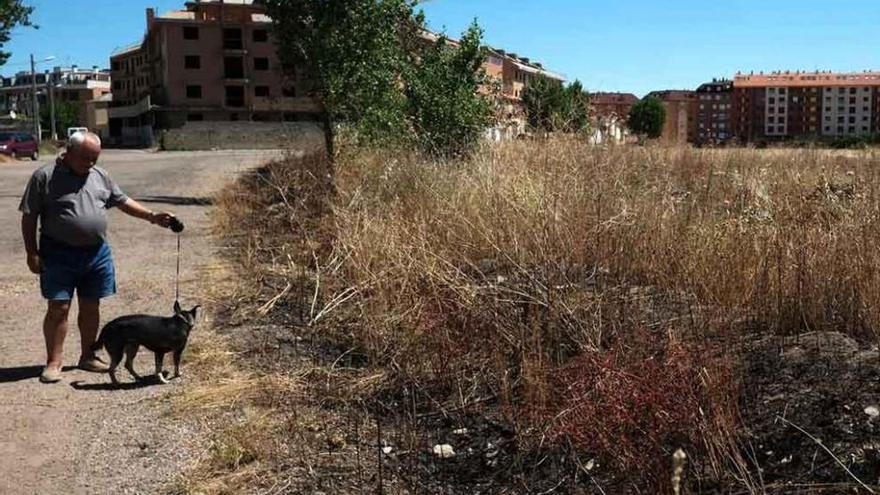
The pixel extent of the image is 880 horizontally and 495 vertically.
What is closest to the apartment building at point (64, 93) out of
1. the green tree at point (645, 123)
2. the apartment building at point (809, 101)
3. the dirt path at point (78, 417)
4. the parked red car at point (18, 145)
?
the parked red car at point (18, 145)

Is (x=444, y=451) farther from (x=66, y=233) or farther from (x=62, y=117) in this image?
(x=62, y=117)

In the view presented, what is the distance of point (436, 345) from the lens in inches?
204

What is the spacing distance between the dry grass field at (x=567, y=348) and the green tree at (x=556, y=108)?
249 centimetres

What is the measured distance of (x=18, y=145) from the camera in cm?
5075

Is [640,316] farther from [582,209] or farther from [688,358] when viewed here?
[582,209]

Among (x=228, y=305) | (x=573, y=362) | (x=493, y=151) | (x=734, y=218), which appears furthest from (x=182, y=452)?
(x=493, y=151)

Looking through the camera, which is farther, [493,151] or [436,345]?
[493,151]

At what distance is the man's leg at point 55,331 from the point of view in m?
5.78

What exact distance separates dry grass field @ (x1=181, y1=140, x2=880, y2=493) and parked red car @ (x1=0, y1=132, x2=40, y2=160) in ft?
158

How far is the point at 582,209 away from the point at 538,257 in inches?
31.5

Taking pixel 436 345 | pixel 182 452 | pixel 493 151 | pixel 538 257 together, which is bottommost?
pixel 182 452

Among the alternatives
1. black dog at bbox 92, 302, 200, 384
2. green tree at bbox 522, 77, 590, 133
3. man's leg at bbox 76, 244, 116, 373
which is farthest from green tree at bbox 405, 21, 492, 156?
black dog at bbox 92, 302, 200, 384

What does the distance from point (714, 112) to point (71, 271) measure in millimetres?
54661

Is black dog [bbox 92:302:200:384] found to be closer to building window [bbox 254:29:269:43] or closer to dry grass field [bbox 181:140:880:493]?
dry grass field [bbox 181:140:880:493]
